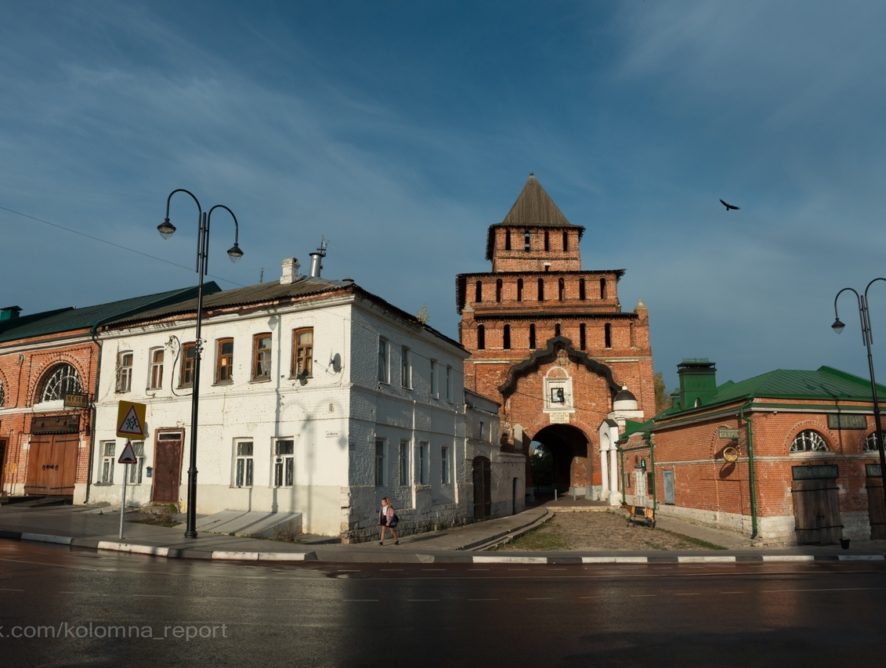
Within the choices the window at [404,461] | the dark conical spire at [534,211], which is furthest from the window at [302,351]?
the dark conical spire at [534,211]

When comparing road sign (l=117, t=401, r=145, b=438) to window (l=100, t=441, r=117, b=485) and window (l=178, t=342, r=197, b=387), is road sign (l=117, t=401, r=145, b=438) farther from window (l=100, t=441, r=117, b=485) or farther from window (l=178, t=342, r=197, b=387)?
window (l=100, t=441, r=117, b=485)

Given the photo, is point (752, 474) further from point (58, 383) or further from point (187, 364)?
point (58, 383)

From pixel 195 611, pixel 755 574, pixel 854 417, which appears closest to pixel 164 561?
pixel 195 611

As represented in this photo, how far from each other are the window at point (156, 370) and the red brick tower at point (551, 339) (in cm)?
2369

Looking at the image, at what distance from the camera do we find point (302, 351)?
20547 millimetres

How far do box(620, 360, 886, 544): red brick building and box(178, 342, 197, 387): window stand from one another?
59.0ft

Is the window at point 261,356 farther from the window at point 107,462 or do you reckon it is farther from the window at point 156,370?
the window at point 107,462

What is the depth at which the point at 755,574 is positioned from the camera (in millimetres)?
14062

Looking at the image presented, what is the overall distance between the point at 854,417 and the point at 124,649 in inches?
920

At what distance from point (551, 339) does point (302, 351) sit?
82.9 feet

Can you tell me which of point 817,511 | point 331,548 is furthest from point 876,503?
point 331,548

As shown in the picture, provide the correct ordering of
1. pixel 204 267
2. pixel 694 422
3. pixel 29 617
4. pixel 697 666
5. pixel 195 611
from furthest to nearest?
pixel 694 422
pixel 204 267
pixel 195 611
pixel 29 617
pixel 697 666

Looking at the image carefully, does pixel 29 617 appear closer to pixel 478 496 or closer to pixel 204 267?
pixel 204 267

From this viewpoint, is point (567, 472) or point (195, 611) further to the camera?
point (567, 472)
